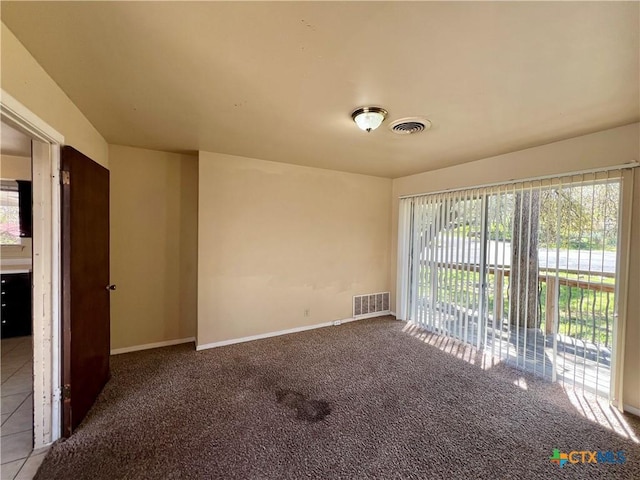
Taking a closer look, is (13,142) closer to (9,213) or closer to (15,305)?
(9,213)

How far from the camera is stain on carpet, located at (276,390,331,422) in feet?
7.11

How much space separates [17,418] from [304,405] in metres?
2.27

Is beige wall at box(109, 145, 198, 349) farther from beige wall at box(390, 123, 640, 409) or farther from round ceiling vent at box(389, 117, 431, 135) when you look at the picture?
beige wall at box(390, 123, 640, 409)

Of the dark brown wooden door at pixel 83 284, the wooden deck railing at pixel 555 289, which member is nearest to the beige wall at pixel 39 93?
the dark brown wooden door at pixel 83 284

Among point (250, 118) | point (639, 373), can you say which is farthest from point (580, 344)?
point (250, 118)

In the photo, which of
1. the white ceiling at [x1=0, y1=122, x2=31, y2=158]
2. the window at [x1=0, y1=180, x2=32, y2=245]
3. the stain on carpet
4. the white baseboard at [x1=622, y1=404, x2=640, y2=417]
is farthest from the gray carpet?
the window at [x1=0, y1=180, x2=32, y2=245]

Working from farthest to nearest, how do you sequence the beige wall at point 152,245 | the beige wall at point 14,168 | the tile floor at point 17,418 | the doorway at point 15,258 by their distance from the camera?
1. the beige wall at point 14,168
2. the beige wall at point 152,245
3. the doorway at point 15,258
4. the tile floor at point 17,418

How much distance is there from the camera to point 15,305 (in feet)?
12.2

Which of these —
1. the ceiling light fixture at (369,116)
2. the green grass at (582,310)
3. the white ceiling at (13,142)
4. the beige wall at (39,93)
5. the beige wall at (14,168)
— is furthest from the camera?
the beige wall at (14,168)

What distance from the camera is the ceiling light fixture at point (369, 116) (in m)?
2.10

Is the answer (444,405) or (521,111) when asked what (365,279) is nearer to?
(444,405)

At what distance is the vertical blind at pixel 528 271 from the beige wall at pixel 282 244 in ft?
2.72

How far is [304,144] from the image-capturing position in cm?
302

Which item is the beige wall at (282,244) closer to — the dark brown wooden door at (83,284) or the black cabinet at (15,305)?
the dark brown wooden door at (83,284)
